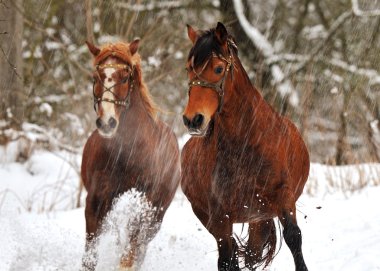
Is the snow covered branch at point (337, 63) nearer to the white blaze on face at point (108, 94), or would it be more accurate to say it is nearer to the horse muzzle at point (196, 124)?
the white blaze on face at point (108, 94)

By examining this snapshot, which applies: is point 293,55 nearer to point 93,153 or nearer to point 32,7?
point 32,7

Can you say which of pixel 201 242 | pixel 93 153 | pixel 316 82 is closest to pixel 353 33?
pixel 316 82

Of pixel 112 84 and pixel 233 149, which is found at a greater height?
pixel 112 84

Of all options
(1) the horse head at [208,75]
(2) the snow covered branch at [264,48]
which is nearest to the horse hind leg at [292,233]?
(1) the horse head at [208,75]

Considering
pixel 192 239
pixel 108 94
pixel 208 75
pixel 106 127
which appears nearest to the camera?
pixel 208 75

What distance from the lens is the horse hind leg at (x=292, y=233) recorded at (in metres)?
4.35

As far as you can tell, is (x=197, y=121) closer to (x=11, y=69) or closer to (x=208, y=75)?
(x=208, y=75)

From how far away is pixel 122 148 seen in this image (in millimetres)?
5602

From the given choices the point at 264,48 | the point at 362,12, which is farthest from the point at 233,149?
the point at 264,48

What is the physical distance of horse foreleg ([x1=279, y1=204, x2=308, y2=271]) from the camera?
4348mm

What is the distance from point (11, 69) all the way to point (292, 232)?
854 cm

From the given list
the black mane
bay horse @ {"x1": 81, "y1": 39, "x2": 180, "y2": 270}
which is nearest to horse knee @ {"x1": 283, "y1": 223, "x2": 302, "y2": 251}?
the black mane

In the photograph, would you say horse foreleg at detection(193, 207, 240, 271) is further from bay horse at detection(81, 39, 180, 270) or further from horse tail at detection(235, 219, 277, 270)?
bay horse at detection(81, 39, 180, 270)

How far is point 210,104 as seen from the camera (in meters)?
4.25
